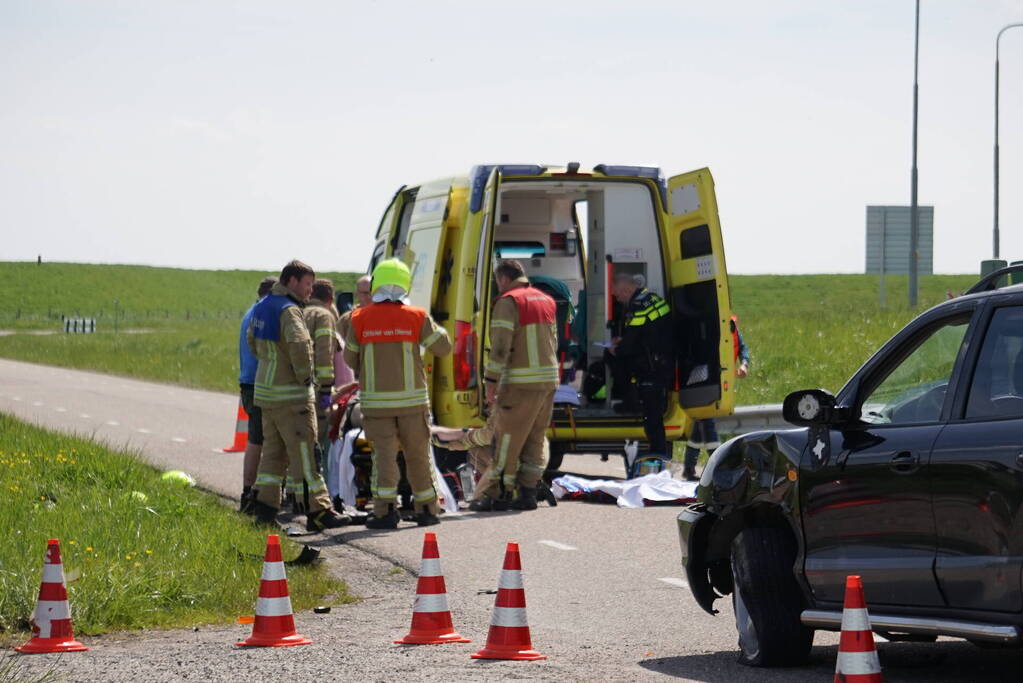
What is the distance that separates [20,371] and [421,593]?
31.2 m

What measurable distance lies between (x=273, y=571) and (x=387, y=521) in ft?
15.6

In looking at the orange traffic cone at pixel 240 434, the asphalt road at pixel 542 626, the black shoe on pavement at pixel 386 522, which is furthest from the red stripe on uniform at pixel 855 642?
the orange traffic cone at pixel 240 434

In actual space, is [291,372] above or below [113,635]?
above

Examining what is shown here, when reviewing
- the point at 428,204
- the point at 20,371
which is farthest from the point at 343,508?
the point at 20,371

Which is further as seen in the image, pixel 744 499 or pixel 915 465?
pixel 744 499

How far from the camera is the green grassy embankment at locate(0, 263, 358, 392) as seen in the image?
4175 cm

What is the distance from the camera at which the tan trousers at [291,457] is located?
12727 millimetres

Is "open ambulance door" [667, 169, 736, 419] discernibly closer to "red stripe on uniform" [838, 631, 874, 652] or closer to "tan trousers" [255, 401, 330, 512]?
"tan trousers" [255, 401, 330, 512]

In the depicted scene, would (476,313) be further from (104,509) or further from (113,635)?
(113,635)

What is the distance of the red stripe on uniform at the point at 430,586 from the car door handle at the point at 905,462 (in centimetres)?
232

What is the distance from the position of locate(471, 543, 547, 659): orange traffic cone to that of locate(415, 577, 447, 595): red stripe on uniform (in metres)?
0.50

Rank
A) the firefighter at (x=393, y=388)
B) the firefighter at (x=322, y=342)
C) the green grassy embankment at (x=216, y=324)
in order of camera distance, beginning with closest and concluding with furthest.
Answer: the firefighter at (x=393, y=388) → the firefighter at (x=322, y=342) → the green grassy embankment at (x=216, y=324)

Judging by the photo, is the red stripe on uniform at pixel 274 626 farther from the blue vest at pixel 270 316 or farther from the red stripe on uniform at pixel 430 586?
the blue vest at pixel 270 316

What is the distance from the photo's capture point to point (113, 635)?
872 cm
